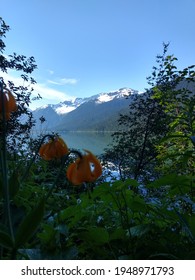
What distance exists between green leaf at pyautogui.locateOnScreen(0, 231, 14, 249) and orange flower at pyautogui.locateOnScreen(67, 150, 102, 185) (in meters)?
0.31

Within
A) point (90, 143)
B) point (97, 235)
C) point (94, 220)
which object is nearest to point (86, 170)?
point (97, 235)

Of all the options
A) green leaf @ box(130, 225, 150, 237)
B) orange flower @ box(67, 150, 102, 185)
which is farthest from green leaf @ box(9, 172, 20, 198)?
green leaf @ box(130, 225, 150, 237)

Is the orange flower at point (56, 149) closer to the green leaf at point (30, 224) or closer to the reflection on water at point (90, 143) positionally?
the reflection on water at point (90, 143)

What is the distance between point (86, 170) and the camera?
3.28 ft

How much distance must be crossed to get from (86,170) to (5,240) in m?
0.36

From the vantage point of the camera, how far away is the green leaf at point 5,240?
745 millimetres

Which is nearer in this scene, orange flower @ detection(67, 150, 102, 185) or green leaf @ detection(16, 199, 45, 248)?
green leaf @ detection(16, 199, 45, 248)

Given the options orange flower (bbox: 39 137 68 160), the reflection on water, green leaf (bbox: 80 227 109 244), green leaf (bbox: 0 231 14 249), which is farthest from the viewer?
the reflection on water

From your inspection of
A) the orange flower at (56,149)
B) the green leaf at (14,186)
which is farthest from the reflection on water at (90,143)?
the green leaf at (14,186)

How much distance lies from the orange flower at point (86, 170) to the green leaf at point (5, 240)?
314mm

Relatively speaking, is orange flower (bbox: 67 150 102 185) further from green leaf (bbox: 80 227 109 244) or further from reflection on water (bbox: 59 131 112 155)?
reflection on water (bbox: 59 131 112 155)

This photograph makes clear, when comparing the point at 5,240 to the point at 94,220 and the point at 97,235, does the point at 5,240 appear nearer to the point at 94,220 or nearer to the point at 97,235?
the point at 97,235

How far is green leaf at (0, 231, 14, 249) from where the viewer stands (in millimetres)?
745
